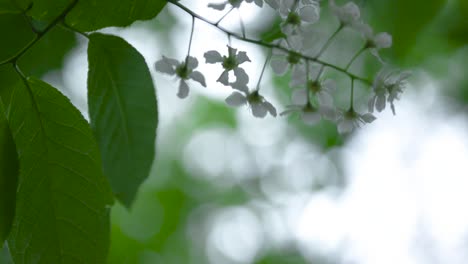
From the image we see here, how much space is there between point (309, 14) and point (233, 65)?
0.12 m

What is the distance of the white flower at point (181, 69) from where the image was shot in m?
1.02

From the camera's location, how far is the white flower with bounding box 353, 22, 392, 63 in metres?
1.01

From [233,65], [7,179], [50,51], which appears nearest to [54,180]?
[7,179]

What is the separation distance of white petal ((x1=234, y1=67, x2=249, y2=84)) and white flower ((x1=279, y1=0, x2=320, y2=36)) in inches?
3.1

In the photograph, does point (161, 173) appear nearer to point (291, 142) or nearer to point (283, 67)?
point (291, 142)

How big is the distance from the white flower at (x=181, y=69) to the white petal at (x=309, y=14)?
196mm

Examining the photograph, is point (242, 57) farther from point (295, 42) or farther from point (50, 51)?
point (50, 51)

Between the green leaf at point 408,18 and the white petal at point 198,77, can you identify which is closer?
the white petal at point 198,77

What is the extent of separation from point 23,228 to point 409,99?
4842 mm

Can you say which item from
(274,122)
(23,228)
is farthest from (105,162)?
(274,122)

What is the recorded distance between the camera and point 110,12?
86 centimetres

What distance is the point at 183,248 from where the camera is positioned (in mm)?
5500

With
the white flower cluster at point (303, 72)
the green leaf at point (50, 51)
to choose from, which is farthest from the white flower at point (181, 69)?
the green leaf at point (50, 51)

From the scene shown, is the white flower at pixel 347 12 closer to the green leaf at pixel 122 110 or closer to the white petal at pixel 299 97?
the white petal at pixel 299 97
